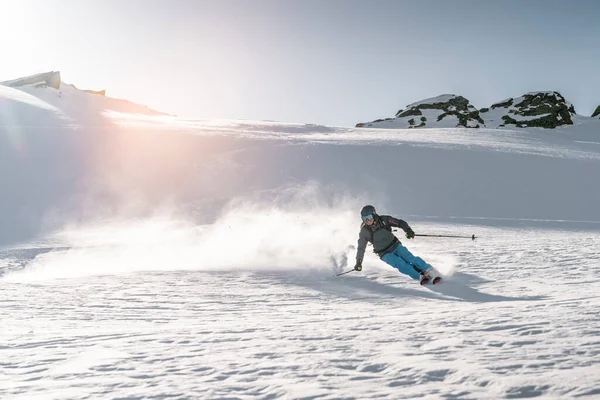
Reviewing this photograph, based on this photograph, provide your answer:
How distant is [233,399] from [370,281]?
566 centimetres

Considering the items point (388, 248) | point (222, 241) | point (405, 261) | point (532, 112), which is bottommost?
point (222, 241)

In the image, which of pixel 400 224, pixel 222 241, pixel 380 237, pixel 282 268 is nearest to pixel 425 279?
pixel 380 237

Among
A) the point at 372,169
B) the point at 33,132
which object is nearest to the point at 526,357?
the point at 372,169

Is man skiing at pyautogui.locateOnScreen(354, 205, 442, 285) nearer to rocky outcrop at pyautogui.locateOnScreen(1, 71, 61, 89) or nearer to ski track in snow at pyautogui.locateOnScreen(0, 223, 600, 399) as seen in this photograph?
ski track in snow at pyautogui.locateOnScreen(0, 223, 600, 399)

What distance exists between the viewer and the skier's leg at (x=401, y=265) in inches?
325

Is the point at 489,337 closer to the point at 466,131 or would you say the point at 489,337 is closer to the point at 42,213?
the point at 42,213

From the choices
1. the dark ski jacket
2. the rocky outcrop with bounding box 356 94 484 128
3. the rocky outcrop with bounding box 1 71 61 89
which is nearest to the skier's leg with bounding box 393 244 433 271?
the dark ski jacket

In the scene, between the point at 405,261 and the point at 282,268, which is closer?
the point at 405,261

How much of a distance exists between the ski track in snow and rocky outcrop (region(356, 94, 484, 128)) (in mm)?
73712

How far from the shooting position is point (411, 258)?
27.7 ft

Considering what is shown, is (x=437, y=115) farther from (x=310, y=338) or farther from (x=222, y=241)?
(x=310, y=338)

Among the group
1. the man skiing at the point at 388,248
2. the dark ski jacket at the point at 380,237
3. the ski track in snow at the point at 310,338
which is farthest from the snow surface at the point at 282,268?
the dark ski jacket at the point at 380,237

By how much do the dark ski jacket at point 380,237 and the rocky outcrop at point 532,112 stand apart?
258 feet

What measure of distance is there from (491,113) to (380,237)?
90.4 metres
